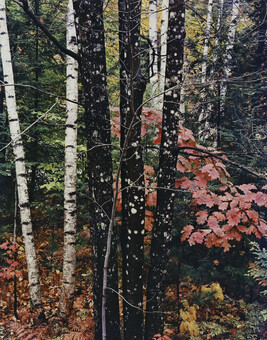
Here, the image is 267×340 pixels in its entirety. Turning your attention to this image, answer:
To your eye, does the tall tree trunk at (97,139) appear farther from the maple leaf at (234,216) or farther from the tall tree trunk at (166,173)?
the maple leaf at (234,216)

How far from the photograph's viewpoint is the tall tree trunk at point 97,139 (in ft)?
8.40

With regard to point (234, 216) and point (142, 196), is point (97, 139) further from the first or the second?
point (234, 216)

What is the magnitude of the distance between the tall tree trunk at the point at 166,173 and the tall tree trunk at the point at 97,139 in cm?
48

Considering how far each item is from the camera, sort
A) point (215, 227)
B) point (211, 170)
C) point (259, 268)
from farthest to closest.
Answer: point (259, 268), point (215, 227), point (211, 170)

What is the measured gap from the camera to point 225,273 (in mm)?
5500

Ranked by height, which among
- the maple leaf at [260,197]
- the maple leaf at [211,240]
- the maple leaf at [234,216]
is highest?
the maple leaf at [260,197]

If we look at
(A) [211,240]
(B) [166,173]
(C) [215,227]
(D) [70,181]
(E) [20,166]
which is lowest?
(A) [211,240]

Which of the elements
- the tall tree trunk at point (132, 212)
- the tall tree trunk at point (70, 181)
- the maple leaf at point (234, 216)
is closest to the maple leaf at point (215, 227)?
the maple leaf at point (234, 216)

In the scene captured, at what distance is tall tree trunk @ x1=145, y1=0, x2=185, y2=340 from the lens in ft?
8.93

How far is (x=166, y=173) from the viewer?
2947 millimetres

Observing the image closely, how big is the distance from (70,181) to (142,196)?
2.42 m

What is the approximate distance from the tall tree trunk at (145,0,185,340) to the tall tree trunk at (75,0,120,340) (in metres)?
0.48

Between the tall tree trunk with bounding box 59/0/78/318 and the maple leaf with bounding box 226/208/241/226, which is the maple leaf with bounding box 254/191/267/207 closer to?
the maple leaf with bounding box 226/208/241/226

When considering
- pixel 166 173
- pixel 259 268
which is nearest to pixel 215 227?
pixel 166 173
